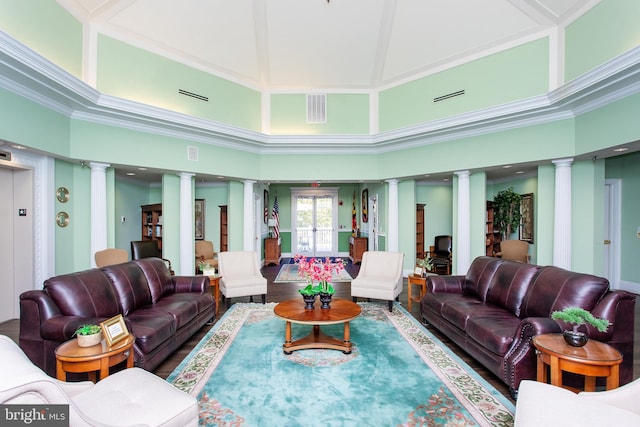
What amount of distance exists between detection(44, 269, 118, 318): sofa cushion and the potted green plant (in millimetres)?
8094

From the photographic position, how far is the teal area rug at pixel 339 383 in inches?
91.1

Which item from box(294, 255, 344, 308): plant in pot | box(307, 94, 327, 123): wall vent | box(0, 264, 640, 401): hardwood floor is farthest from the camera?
box(307, 94, 327, 123): wall vent

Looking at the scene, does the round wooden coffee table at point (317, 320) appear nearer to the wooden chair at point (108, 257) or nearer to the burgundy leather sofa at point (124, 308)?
the burgundy leather sofa at point (124, 308)

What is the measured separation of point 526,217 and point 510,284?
4.73m

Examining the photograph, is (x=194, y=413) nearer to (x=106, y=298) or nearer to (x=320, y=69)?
(x=106, y=298)

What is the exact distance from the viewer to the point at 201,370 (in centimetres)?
298

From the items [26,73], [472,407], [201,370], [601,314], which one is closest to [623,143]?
[601,314]

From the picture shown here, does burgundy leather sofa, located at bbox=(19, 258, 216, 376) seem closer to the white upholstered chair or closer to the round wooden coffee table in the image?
the white upholstered chair

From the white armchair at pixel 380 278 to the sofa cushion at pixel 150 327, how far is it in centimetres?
271

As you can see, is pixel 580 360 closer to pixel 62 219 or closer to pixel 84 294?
pixel 84 294

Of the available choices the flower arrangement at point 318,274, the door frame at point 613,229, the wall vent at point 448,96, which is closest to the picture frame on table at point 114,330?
the flower arrangement at point 318,274

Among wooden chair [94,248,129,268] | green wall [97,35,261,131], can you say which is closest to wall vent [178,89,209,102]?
green wall [97,35,261,131]

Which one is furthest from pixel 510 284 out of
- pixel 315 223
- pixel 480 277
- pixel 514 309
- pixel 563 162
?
pixel 315 223

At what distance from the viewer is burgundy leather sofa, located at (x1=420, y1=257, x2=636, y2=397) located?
2518mm
